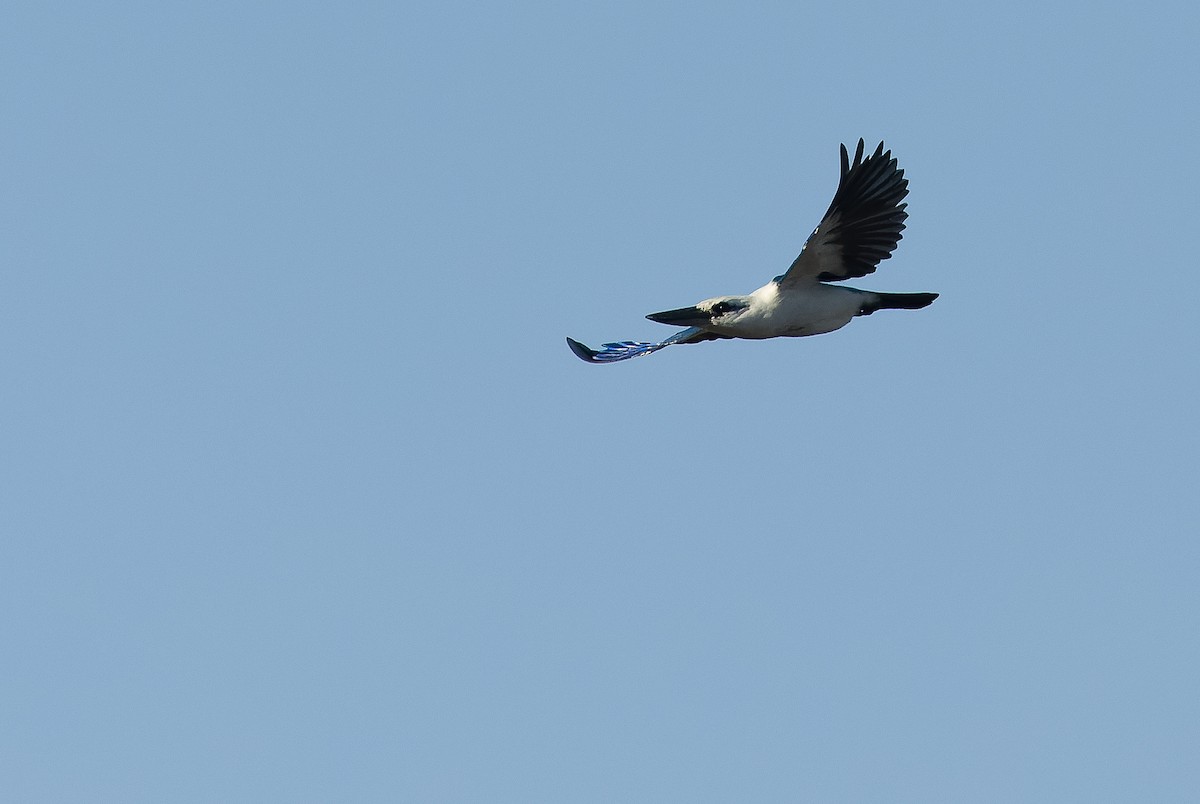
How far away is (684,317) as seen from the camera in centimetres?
4081

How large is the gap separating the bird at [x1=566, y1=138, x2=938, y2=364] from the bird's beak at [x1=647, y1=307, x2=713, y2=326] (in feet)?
0.15

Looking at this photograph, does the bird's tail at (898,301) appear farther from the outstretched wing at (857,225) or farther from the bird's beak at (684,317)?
the bird's beak at (684,317)

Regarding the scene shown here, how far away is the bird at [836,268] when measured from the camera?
130 feet

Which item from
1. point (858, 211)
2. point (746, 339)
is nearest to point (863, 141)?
point (858, 211)

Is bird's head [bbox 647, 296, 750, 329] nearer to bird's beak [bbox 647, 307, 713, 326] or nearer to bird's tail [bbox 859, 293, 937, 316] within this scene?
bird's beak [bbox 647, 307, 713, 326]

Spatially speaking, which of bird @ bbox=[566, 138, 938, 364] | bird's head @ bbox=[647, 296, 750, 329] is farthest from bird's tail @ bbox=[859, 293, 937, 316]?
bird's head @ bbox=[647, 296, 750, 329]

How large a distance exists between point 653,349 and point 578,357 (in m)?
1.45

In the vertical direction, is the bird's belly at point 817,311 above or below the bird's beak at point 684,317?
below

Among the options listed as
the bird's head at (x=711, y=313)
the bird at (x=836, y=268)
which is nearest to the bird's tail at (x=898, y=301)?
the bird at (x=836, y=268)

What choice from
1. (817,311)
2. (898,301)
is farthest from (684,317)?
(898,301)

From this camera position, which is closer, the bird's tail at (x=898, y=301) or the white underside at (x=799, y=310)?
the white underside at (x=799, y=310)

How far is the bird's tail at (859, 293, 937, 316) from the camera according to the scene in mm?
40312

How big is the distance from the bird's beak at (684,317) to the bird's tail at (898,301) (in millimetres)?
2523

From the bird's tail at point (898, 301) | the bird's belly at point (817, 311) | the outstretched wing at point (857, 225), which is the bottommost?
the bird's belly at point (817, 311)
